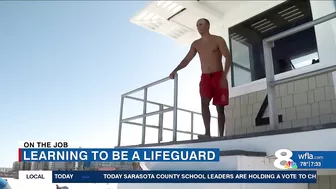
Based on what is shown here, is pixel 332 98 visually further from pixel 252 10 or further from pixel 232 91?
pixel 252 10

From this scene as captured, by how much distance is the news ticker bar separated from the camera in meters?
2.29

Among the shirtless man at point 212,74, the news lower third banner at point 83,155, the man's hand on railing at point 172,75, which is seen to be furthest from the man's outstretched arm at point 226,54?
the news lower third banner at point 83,155

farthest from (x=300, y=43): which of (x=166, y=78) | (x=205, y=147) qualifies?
(x=205, y=147)

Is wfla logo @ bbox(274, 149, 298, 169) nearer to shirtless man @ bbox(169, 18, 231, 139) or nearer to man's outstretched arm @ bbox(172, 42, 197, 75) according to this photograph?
shirtless man @ bbox(169, 18, 231, 139)

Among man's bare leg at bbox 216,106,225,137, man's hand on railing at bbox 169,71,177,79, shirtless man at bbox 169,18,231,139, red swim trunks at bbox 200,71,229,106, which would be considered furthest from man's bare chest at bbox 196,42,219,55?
man's bare leg at bbox 216,106,225,137

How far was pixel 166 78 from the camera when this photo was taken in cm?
386

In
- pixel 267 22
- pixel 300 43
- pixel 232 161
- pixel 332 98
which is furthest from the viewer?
pixel 267 22

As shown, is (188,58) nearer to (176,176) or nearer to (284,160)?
(176,176)

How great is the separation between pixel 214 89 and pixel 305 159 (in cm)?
142

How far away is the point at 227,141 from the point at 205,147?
237mm

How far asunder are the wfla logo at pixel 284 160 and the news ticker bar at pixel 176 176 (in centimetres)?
8

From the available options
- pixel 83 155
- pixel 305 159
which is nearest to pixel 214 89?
pixel 305 159

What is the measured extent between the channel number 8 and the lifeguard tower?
0.14ft

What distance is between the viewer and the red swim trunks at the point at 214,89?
3459 mm
